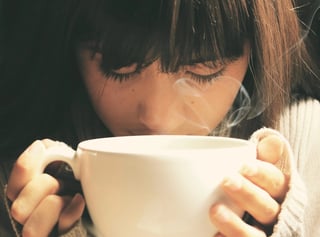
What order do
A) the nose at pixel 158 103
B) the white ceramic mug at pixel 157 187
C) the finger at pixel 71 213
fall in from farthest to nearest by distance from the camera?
the nose at pixel 158 103 < the finger at pixel 71 213 < the white ceramic mug at pixel 157 187

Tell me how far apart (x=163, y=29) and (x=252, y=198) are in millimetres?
252

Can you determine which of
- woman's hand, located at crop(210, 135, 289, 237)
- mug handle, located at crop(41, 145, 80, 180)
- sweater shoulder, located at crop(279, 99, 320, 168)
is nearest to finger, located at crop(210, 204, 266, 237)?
woman's hand, located at crop(210, 135, 289, 237)

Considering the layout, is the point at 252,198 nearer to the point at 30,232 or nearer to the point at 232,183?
the point at 232,183

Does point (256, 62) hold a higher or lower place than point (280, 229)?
higher

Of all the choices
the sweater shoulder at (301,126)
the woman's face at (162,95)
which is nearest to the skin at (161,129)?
the woman's face at (162,95)

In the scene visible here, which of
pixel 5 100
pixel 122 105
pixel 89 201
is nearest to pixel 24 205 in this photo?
pixel 89 201

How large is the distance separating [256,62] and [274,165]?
0.83 ft

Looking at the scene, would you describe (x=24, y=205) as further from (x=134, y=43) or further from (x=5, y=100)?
(x=5, y=100)

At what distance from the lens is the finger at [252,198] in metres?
0.45

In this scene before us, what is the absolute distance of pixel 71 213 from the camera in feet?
1.76

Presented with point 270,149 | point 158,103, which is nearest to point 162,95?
point 158,103

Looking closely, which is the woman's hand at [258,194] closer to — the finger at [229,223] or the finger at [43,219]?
the finger at [229,223]

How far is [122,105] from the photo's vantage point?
2.31 ft

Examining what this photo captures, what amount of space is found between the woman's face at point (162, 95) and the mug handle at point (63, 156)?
186 millimetres
